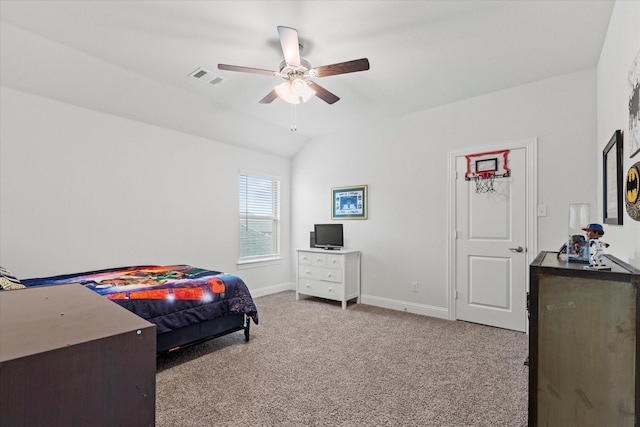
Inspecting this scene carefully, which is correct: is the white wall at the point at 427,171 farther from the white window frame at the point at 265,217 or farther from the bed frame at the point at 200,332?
the bed frame at the point at 200,332

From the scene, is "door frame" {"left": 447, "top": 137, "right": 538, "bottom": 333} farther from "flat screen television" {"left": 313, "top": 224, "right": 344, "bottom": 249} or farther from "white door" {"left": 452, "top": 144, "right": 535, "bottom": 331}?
"flat screen television" {"left": 313, "top": 224, "right": 344, "bottom": 249}

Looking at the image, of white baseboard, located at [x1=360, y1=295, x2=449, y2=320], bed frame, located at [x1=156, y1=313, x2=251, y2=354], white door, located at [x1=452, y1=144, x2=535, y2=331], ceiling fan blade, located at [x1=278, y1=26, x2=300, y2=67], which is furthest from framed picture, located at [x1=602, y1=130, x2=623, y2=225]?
bed frame, located at [x1=156, y1=313, x2=251, y2=354]

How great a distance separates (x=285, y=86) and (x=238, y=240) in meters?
2.63

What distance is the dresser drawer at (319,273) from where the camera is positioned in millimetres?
4352

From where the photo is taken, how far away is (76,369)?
664mm

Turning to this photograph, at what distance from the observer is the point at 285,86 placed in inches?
107

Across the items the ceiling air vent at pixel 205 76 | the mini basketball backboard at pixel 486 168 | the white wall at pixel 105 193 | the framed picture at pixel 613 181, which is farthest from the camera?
the mini basketball backboard at pixel 486 168

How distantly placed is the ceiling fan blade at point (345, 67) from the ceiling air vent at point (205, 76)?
1288 millimetres

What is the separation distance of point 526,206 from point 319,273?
264 centimetres

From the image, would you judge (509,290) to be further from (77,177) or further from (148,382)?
(77,177)

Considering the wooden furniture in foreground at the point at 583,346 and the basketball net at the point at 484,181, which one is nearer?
the wooden furniture in foreground at the point at 583,346

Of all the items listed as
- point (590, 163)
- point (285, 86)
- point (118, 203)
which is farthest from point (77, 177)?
point (590, 163)

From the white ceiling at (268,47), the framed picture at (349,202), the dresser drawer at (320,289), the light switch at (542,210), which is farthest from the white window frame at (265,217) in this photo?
the light switch at (542,210)

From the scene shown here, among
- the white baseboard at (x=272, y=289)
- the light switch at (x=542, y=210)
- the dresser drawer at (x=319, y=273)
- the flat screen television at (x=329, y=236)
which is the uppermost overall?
the light switch at (x=542, y=210)
